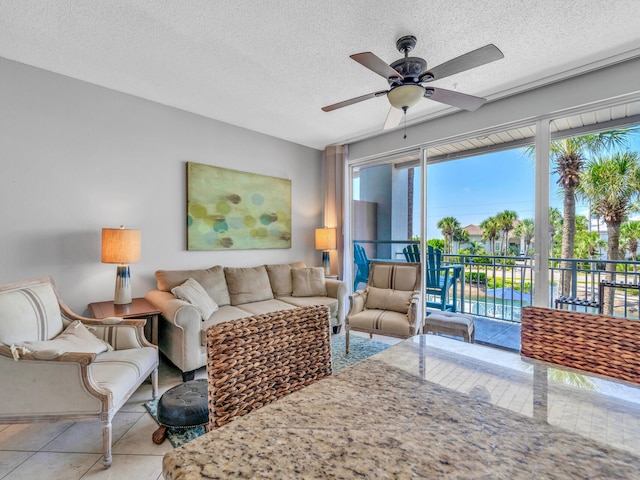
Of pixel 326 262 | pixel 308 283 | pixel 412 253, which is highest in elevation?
pixel 412 253

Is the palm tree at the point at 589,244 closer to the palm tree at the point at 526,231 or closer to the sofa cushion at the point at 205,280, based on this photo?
the palm tree at the point at 526,231

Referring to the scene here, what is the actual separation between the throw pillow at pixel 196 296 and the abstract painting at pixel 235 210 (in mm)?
643

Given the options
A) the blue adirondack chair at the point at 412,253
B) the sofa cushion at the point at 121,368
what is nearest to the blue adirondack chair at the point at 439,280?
the blue adirondack chair at the point at 412,253

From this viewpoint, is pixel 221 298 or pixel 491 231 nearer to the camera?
pixel 221 298

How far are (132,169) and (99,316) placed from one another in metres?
1.43

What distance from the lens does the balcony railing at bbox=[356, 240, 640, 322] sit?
10.2 ft

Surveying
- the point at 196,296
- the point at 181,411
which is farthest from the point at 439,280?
the point at 181,411

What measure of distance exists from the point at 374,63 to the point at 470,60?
548 millimetres

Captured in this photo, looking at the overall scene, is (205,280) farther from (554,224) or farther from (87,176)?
(554,224)

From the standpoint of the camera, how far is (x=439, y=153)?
152 inches

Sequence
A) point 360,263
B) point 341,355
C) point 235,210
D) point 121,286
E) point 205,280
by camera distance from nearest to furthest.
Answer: point 121,286 < point 341,355 < point 205,280 < point 235,210 < point 360,263

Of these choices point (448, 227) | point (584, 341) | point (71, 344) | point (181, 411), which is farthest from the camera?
point (448, 227)

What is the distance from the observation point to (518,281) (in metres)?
4.02

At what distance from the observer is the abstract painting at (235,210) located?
3457mm
